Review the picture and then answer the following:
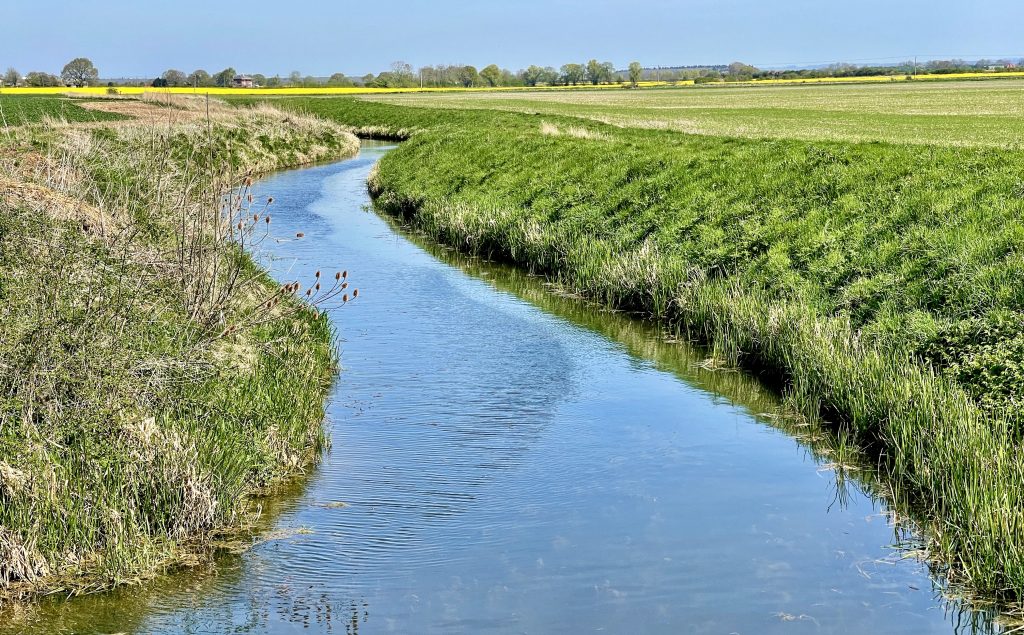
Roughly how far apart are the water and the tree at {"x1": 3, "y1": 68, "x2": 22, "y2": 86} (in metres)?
130

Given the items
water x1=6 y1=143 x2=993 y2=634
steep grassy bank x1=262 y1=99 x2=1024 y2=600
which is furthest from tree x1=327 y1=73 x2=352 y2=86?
water x1=6 y1=143 x2=993 y2=634

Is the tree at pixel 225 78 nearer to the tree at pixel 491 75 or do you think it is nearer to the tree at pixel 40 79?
the tree at pixel 40 79

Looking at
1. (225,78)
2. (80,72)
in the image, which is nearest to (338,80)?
(225,78)

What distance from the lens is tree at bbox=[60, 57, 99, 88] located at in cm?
13162

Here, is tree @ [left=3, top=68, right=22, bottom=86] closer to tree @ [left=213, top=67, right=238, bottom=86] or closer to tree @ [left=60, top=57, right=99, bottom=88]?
tree @ [left=60, top=57, right=99, bottom=88]

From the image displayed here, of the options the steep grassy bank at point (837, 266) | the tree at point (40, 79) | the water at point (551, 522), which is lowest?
the water at point (551, 522)

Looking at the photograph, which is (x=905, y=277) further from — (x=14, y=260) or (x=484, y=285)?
(x=14, y=260)

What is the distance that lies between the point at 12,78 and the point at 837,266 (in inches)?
5335

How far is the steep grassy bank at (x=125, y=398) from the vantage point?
771 cm

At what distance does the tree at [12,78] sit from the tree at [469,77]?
77.7 metres

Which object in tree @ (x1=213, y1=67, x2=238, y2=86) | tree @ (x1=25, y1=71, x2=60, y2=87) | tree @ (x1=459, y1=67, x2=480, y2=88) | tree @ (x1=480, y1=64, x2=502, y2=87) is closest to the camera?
tree @ (x1=25, y1=71, x2=60, y2=87)

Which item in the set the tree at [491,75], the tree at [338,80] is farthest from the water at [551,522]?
the tree at [491,75]

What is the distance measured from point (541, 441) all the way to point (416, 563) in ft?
10.8

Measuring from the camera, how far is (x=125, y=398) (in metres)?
8.48
